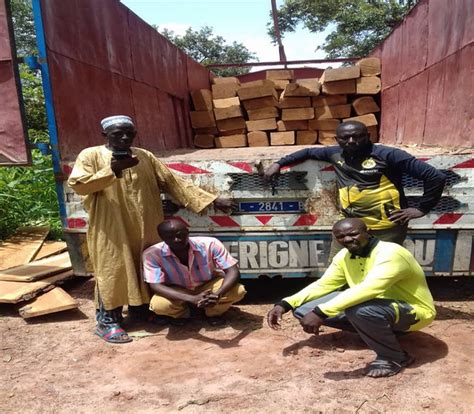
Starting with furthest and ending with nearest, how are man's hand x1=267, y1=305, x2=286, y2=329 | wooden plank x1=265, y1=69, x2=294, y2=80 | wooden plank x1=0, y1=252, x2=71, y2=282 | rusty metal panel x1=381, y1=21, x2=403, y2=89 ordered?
wooden plank x1=265, y1=69, x2=294, y2=80, rusty metal panel x1=381, y1=21, x2=403, y2=89, wooden plank x1=0, y1=252, x2=71, y2=282, man's hand x1=267, y1=305, x2=286, y2=329

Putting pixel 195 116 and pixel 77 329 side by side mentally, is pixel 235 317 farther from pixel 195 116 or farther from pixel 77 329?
pixel 195 116

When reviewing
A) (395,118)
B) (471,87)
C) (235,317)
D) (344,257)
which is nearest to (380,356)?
(344,257)

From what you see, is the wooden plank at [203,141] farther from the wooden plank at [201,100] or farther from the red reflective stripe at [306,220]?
the red reflective stripe at [306,220]

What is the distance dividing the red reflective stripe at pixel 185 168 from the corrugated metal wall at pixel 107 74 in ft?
2.38

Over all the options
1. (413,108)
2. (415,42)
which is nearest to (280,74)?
(415,42)

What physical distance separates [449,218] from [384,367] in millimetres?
1215

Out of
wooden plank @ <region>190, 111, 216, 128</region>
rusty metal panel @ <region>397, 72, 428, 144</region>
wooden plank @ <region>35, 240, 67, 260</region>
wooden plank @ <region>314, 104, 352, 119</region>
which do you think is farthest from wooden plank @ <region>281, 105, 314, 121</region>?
wooden plank @ <region>35, 240, 67, 260</region>

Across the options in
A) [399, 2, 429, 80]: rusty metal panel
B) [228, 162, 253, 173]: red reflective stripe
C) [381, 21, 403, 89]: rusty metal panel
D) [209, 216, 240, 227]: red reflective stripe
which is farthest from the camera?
[381, 21, 403, 89]: rusty metal panel

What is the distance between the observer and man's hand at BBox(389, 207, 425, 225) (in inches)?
110

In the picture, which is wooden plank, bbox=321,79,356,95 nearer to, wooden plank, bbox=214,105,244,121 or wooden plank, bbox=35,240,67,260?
wooden plank, bbox=214,105,244,121

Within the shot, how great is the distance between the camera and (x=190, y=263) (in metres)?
3.09

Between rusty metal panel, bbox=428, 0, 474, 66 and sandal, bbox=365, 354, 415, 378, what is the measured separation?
2280 millimetres

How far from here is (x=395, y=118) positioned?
5.34 metres

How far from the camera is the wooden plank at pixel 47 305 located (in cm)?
334
